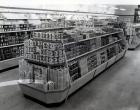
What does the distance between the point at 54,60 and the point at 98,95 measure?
1.32 metres

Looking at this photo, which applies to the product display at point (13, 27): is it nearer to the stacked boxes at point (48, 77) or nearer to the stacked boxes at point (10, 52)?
the stacked boxes at point (10, 52)

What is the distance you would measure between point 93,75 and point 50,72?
1.79 m

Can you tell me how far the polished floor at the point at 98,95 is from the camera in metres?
3.30

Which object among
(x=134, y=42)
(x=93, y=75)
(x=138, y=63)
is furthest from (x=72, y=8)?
(x=93, y=75)

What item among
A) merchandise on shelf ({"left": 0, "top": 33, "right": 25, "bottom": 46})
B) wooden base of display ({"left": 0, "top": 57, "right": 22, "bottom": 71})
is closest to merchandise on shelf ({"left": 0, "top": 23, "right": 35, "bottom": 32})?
merchandise on shelf ({"left": 0, "top": 33, "right": 25, "bottom": 46})

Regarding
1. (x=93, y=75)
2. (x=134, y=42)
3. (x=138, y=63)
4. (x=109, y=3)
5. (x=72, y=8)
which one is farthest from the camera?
(x=109, y=3)

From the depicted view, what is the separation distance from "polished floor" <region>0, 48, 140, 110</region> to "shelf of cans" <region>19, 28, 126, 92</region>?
0.37 meters

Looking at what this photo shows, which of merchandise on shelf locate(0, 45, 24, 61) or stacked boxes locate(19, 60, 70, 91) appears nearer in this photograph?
stacked boxes locate(19, 60, 70, 91)

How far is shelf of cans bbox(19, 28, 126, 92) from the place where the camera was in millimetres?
3189

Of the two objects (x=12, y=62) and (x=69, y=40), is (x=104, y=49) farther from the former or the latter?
(x=12, y=62)

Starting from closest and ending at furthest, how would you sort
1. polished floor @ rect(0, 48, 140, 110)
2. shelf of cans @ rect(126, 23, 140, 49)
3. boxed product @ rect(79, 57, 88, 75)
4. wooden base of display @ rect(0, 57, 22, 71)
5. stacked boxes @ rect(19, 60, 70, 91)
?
1. stacked boxes @ rect(19, 60, 70, 91)
2. polished floor @ rect(0, 48, 140, 110)
3. boxed product @ rect(79, 57, 88, 75)
4. wooden base of display @ rect(0, 57, 22, 71)
5. shelf of cans @ rect(126, 23, 140, 49)

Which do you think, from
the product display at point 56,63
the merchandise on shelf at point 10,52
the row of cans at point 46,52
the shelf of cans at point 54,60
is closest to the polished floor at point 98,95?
the product display at point 56,63

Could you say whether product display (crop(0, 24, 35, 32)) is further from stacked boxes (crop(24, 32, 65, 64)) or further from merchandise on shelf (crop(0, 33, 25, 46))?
stacked boxes (crop(24, 32, 65, 64))

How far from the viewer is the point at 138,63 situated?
6.46 meters
